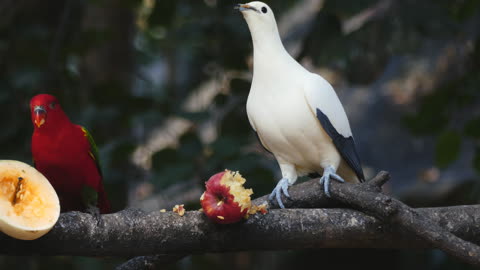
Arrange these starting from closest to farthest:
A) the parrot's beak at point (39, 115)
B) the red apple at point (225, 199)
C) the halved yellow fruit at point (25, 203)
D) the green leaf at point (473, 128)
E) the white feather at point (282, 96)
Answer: the halved yellow fruit at point (25, 203)
the red apple at point (225, 199)
the parrot's beak at point (39, 115)
the white feather at point (282, 96)
the green leaf at point (473, 128)

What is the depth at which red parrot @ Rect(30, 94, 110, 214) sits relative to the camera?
3.06m

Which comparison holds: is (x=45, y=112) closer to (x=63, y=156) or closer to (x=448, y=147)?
(x=63, y=156)

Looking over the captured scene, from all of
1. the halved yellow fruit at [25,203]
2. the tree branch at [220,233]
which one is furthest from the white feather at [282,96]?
the halved yellow fruit at [25,203]

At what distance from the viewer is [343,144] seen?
3.42 m

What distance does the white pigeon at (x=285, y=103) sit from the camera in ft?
10.6

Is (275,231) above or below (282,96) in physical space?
below

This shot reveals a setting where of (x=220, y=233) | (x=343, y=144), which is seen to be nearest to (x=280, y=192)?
(x=343, y=144)

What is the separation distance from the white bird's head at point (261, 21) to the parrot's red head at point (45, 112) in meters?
0.97

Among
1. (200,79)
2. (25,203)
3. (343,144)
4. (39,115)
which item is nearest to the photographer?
(25,203)

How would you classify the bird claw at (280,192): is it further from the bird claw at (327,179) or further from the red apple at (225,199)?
the red apple at (225,199)

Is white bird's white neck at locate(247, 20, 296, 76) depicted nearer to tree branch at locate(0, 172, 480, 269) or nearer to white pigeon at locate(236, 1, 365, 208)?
white pigeon at locate(236, 1, 365, 208)

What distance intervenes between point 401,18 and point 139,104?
2.13 m

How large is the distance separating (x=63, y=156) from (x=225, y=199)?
878mm

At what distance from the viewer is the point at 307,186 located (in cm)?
329
